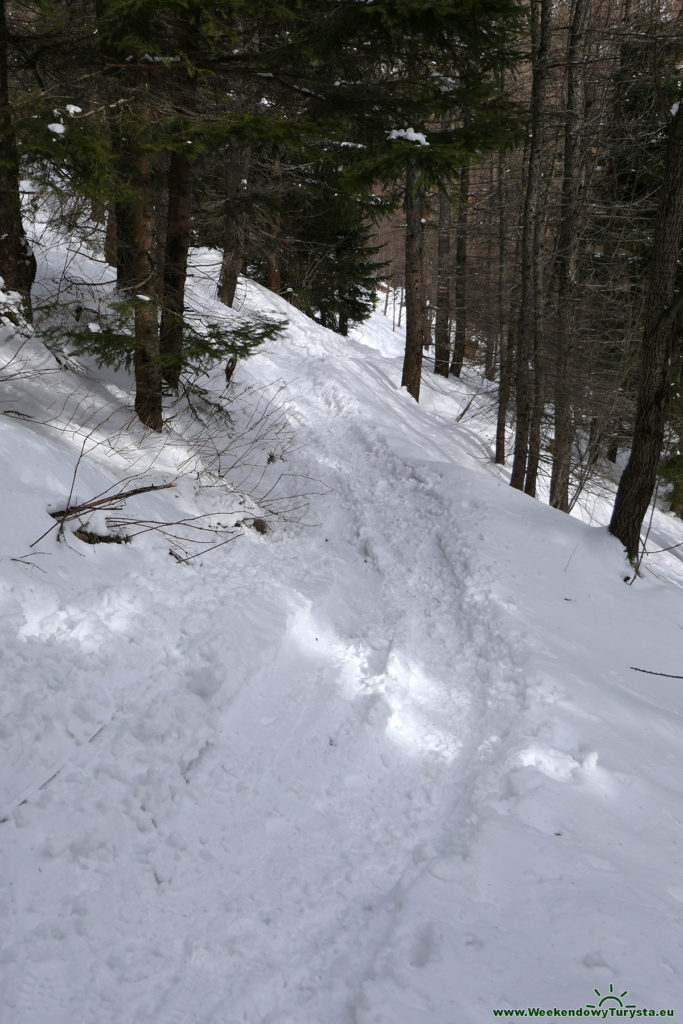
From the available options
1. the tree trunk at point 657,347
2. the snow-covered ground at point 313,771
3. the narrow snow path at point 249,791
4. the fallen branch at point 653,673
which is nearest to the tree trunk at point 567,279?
the tree trunk at point 657,347

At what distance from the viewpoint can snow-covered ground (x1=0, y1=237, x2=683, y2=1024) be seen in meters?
2.27

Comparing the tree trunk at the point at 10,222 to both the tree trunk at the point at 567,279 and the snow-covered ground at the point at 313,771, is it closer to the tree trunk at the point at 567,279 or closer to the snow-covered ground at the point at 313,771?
the snow-covered ground at the point at 313,771

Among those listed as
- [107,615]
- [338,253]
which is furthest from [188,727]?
[338,253]

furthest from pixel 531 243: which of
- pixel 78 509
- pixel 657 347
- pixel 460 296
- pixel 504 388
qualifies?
pixel 460 296

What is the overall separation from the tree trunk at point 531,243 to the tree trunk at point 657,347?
118 inches

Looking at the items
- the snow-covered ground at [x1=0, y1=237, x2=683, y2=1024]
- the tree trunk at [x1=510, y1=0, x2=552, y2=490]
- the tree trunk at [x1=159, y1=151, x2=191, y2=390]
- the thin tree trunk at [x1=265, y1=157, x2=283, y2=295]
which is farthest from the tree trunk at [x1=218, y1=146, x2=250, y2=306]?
the snow-covered ground at [x1=0, y1=237, x2=683, y2=1024]

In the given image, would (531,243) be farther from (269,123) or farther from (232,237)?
(232,237)

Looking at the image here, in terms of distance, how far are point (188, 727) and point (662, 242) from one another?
21.2 ft

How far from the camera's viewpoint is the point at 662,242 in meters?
5.95

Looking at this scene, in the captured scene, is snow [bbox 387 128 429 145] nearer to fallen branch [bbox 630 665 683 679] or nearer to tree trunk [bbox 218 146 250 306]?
fallen branch [bbox 630 665 683 679]

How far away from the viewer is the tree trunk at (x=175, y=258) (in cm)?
696

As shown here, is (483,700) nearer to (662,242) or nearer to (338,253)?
(662,242)

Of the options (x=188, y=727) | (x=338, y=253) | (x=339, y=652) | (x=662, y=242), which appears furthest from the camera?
(x=338, y=253)

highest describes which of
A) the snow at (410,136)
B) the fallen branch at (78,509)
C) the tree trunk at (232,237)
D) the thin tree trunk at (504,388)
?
the snow at (410,136)
